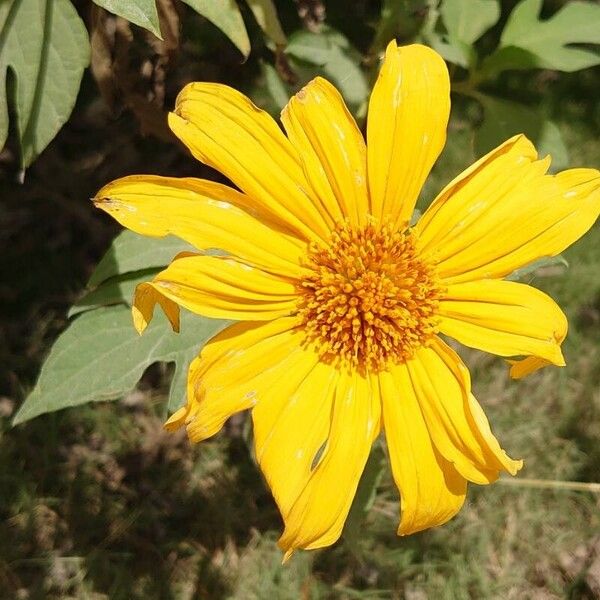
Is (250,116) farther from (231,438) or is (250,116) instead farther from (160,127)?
(231,438)

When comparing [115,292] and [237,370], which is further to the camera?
[115,292]

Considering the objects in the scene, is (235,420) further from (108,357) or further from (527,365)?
(527,365)

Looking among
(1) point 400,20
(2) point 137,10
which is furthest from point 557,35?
(2) point 137,10

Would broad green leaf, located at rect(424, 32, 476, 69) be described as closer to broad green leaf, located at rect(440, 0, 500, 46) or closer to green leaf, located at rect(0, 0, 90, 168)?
broad green leaf, located at rect(440, 0, 500, 46)

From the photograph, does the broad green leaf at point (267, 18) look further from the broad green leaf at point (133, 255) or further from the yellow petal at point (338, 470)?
the yellow petal at point (338, 470)

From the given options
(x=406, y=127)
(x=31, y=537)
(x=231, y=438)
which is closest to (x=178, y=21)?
(x=406, y=127)

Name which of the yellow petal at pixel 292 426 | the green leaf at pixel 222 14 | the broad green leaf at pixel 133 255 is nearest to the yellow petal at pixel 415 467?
the yellow petal at pixel 292 426
